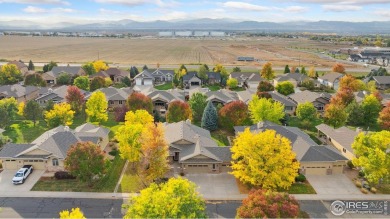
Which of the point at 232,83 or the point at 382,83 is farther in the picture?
the point at 382,83

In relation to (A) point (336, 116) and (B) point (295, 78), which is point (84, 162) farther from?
(B) point (295, 78)

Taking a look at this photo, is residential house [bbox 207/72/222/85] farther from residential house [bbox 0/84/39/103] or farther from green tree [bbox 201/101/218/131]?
residential house [bbox 0/84/39/103]

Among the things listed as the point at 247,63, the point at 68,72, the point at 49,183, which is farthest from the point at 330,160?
the point at 247,63

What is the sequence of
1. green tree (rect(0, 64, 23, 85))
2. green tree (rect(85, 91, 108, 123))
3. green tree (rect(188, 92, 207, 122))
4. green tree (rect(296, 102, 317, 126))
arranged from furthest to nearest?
green tree (rect(0, 64, 23, 85)) → green tree (rect(188, 92, 207, 122)) → green tree (rect(296, 102, 317, 126)) → green tree (rect(85, 91, 108, 123))

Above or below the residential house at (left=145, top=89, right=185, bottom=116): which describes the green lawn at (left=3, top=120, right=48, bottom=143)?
below

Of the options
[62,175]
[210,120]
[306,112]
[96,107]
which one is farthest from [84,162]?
[306,112]

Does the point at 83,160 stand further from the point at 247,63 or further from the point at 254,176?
the point at 247,63

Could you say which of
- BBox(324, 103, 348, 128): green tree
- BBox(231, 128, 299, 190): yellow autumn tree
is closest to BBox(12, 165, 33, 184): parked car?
BBox(231, 128, 299, 190): yellow autumn tree
